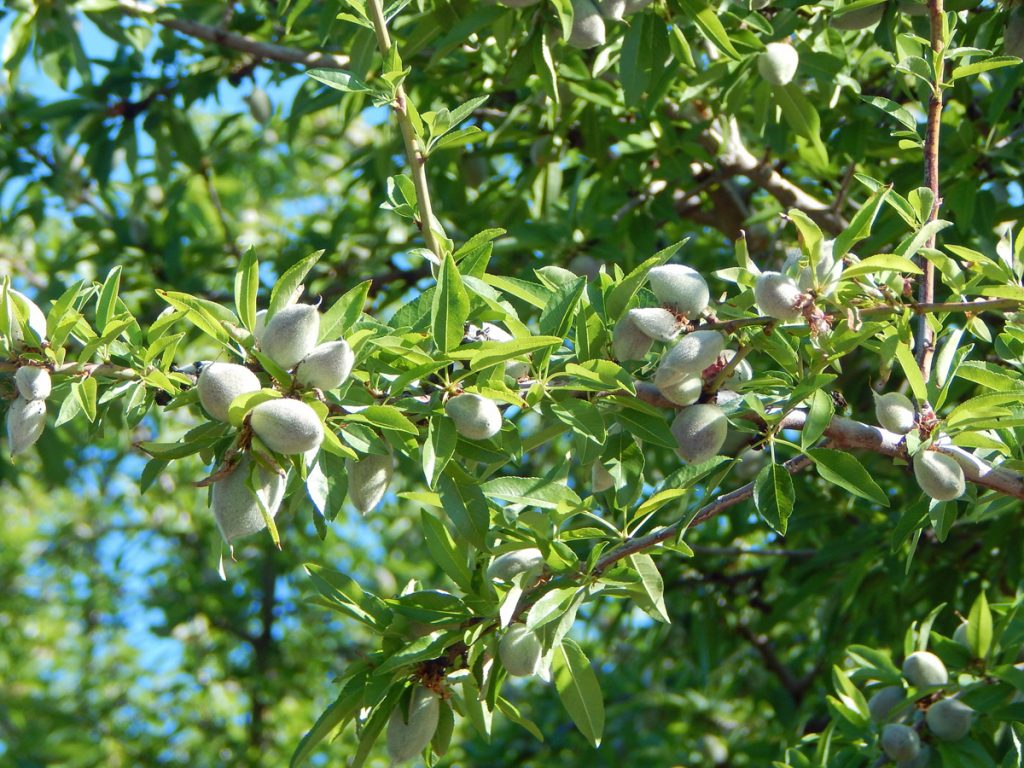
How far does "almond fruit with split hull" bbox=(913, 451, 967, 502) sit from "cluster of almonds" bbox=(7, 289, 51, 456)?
0.99 m

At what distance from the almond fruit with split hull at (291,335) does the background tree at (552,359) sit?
1cm

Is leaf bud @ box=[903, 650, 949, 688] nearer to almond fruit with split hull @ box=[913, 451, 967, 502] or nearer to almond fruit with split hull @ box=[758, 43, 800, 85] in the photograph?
almond fruit with split hull @ box=[913, 451, 967, 502]

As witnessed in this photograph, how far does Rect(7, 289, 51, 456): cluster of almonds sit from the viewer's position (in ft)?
4.40

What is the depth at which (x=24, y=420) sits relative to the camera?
4.43 ft

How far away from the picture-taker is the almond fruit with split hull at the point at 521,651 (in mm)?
1468

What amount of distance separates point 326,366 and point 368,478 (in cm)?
20

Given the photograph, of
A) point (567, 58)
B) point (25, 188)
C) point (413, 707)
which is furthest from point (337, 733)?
point (25, 188)

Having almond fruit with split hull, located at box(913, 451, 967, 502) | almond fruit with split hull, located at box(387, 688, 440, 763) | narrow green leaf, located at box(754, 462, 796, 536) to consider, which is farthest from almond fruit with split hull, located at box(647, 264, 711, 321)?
almond fruit with split hull, located at box(387, 688, 440, 763)

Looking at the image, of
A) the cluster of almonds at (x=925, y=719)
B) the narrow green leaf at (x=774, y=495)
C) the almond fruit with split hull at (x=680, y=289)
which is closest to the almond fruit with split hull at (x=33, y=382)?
the almond fruit with split hull at (x=680, y=289)

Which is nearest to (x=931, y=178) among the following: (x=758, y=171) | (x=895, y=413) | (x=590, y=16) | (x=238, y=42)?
(x=895, y=413)

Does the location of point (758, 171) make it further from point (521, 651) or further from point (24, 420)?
point (24, 420)

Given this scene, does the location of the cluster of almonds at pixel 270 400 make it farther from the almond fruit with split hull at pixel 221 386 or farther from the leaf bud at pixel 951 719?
the leaf bud at pixel 951 719

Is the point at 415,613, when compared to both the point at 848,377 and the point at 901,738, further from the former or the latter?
the point at 848,377

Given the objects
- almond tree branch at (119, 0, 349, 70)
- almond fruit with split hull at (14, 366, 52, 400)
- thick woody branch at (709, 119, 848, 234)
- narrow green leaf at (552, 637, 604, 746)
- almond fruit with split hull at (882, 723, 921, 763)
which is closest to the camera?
almond fruit with split hull at (14, 366, 52, 400)
